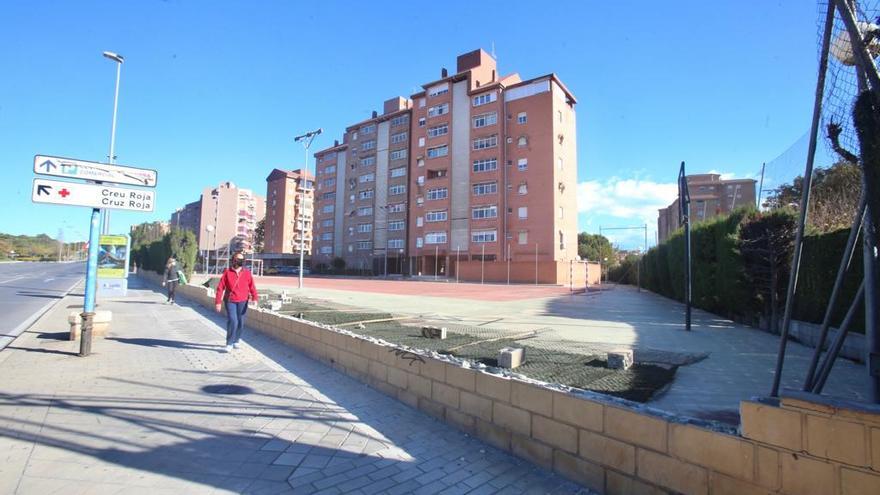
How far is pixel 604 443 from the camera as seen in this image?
3020 millimetres

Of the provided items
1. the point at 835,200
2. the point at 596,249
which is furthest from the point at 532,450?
the point at 596,249

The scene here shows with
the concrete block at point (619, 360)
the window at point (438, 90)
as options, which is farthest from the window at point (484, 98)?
the concrete block at point (619, 360)

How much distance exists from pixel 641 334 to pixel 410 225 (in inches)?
2163

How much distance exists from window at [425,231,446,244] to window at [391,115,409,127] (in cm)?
1979

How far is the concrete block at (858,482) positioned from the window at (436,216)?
56.2m

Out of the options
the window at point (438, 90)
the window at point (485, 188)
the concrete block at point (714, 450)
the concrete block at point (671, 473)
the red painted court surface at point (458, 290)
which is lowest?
the concrete block at point (671, 473)

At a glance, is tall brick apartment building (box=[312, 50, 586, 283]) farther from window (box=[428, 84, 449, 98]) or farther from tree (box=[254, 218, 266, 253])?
tree (box=[254, 218, 266, 253])

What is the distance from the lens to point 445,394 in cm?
434

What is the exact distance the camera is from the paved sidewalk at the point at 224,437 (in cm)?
316

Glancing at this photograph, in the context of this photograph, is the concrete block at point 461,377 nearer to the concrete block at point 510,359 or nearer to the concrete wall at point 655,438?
the concrete wall at point 655,438

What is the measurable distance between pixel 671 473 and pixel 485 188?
173 ft

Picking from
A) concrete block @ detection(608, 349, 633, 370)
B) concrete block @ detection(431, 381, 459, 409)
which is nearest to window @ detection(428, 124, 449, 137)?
concrete block @ detection(608, 349, 633, 370)

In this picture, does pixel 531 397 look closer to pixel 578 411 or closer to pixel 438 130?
pixel 578 411

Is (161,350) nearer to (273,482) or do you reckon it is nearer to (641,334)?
(273,482)
